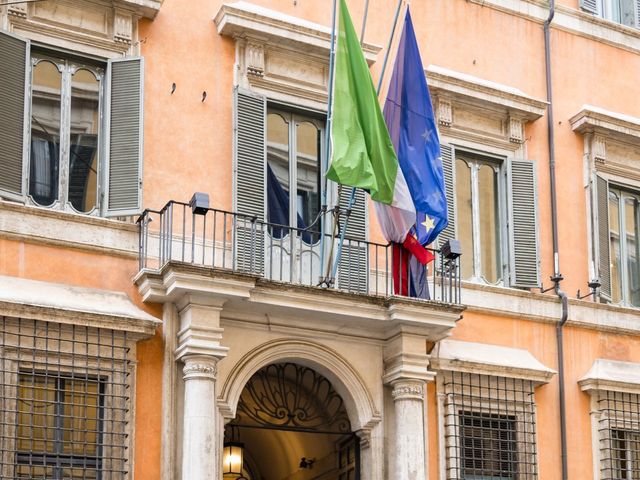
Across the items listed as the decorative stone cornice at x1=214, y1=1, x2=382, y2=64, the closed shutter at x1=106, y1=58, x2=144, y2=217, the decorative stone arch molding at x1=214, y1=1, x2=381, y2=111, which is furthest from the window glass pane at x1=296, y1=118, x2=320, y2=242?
the closed shutter at x1=106, y1=58, x2=144, y2=217

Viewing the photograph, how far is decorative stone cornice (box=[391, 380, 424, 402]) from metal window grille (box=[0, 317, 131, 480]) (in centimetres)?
279

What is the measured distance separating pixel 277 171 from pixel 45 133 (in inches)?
100

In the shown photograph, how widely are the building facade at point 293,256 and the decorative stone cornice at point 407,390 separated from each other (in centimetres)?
5

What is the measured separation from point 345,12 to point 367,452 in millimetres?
4491

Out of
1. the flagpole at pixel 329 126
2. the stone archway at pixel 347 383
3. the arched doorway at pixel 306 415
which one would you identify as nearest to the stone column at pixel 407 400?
the stone archway at pixel 347 383

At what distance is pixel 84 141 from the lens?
13297mm

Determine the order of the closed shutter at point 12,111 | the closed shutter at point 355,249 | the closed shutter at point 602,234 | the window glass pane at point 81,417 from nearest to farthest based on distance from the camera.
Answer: the window glass pane at point 81,417
the closed shutter at point 12,111
the closed shutter at point 355,249
the closed shutter at point 602,234

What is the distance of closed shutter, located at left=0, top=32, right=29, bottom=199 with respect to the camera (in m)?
12.6

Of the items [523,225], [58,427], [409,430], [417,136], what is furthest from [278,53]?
[58,427]

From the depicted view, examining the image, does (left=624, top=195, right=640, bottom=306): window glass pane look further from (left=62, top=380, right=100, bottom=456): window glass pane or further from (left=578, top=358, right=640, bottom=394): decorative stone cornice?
(left=62, top=380, right=100, bottom=456): window glass pane

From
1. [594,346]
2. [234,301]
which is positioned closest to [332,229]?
[234,301]

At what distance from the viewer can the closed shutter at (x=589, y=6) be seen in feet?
56.5

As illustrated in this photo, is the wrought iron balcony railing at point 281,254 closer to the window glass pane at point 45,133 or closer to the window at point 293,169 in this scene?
the window at point 293,169

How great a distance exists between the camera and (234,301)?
42.0 ft
